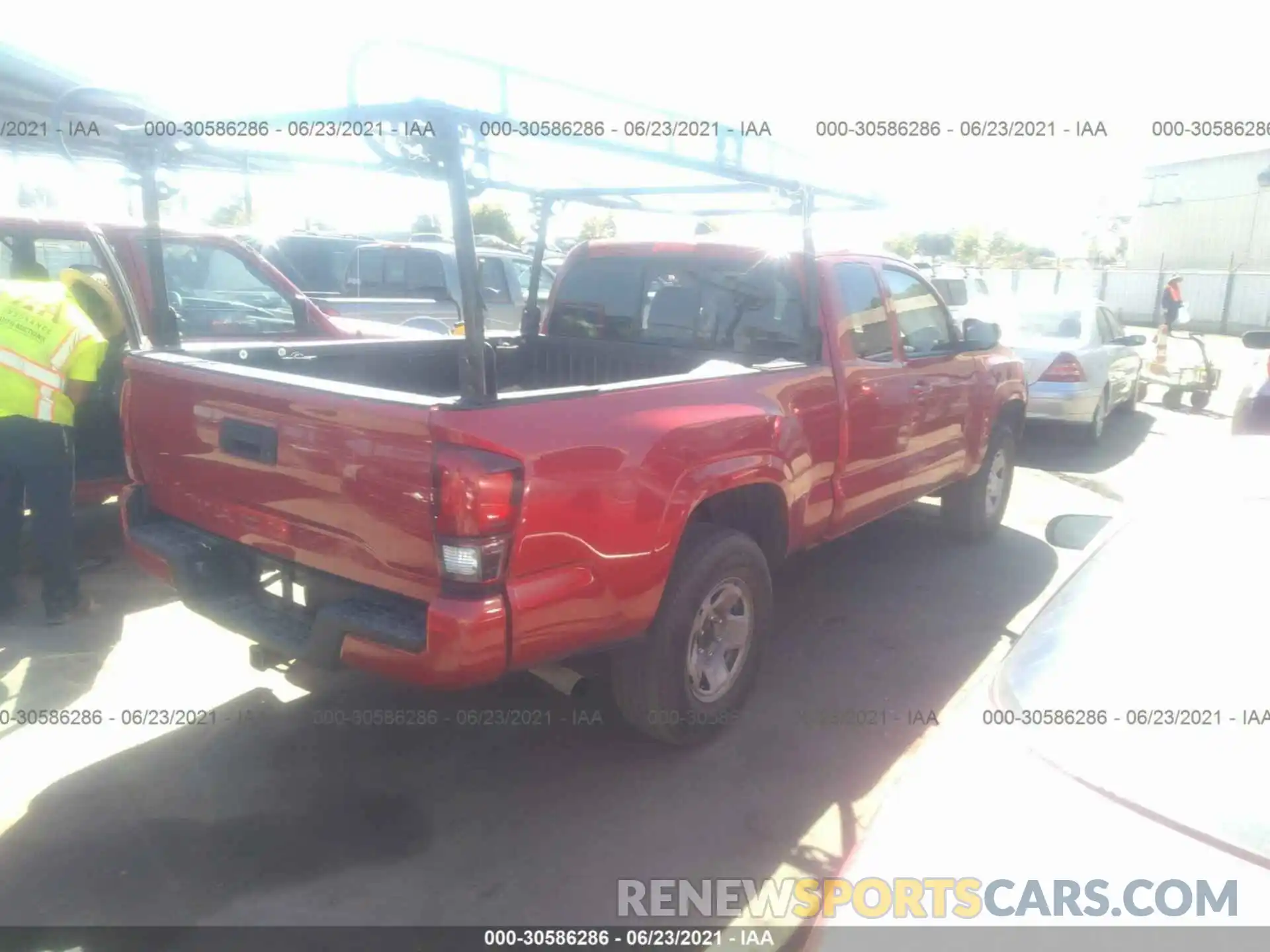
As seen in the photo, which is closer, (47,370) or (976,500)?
(47,370)

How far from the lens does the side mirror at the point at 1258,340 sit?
761 centimetres

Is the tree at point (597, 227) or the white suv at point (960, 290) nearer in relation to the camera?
the tree at point (597, 227)

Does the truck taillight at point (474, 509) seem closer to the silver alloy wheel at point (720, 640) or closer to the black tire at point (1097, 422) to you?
the silver alloy wheel at point (720, 640)

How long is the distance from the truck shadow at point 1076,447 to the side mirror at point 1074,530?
6004mm

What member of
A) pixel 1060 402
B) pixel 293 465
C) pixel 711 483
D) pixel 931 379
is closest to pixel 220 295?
pixel 293 465

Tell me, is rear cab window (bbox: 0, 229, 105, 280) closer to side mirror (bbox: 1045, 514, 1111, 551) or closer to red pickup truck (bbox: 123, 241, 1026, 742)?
red pickup truck (bbox: 123, 241, 1026, 742)

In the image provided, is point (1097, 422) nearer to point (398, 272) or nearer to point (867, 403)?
point (867, 403)

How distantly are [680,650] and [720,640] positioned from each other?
0.37m

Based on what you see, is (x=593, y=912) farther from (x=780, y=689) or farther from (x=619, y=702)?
(x=780, y=689)

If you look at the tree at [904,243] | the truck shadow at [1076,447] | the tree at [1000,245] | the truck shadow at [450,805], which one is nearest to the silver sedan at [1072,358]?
the truck shadow at [1076,447]

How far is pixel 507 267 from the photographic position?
10.7 metres

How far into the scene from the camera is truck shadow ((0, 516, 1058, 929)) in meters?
2.74

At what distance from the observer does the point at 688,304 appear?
4.59 m

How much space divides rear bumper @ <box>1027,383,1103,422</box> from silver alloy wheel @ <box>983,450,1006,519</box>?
2934 millimetres
